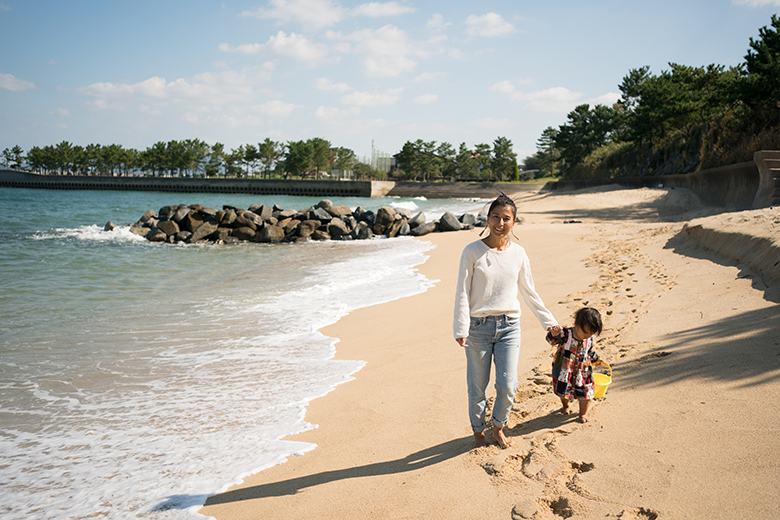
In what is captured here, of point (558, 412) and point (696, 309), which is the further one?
point (696, 309)

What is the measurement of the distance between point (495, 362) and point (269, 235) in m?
18.0

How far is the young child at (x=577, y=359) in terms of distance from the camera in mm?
3250

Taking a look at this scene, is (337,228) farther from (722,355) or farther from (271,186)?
(271,186)

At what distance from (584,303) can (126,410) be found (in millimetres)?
5500

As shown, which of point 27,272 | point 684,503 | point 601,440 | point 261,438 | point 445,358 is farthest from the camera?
point 27,272

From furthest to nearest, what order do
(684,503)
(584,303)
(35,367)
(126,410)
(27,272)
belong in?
(27,272), (584,303), (35,367), (126,410), (684,503)

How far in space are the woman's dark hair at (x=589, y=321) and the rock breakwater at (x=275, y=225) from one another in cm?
1759

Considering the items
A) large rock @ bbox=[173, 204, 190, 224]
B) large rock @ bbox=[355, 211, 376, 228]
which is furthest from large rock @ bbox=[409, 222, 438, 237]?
large rock @ bbox=[173, 204, 190, 224]

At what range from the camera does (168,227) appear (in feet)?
67.1

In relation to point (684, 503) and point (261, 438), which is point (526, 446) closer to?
point (684, 503)

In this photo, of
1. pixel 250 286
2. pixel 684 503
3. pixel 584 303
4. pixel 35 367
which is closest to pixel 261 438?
pixel 684 503

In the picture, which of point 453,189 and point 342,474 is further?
point 453,189

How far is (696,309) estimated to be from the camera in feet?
15.9

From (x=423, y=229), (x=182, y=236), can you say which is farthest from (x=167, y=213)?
(x=423, y=229)
